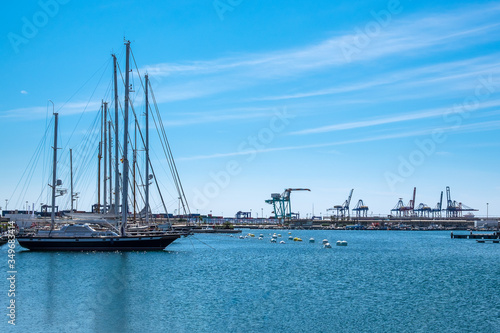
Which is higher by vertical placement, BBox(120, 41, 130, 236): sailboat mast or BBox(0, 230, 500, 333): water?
BBox(120, 41, 130, 236): sailboat mast

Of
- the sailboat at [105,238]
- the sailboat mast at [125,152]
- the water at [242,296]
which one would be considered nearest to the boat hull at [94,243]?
the sailboat at [105,238]

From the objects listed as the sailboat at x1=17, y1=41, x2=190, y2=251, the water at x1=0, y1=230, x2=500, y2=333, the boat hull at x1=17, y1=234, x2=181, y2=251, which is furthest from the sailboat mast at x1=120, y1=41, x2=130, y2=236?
the water at x1=0, y1=230, x2=500, y2=333

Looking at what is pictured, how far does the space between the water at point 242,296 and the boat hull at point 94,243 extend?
2263 millimetres

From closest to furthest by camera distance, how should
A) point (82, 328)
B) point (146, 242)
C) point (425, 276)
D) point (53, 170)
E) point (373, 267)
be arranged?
point (82, 328) → point (425, 276) → point (373, 267) → point (146, 242) → point (53, 170)

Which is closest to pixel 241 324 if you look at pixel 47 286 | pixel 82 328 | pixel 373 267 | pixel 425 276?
pixel 82 328

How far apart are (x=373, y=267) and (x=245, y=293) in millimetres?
24638

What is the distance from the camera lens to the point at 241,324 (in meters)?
27.6

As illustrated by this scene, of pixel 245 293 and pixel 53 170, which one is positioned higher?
pixel 53 170

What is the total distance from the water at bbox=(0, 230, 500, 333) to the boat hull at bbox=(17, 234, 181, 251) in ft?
7.42

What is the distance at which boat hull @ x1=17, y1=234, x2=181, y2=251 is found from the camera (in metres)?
60.8

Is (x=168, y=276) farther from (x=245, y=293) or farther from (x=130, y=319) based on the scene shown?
(x=130, y=319)

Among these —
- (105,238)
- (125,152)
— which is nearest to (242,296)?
(105,238)

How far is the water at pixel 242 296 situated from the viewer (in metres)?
27.7

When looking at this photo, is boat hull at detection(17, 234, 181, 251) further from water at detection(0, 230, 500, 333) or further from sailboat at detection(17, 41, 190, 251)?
water at detection(0, 230, 500, 333)
